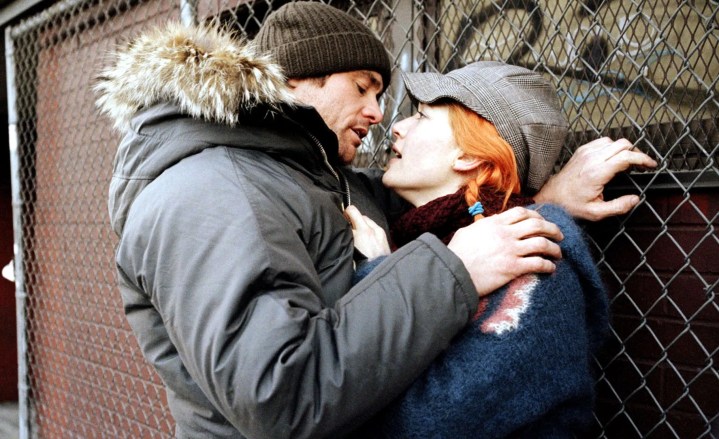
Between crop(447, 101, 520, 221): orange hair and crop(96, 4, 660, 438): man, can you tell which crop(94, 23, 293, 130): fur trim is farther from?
crop(447, 101, 520, 221): orange hair

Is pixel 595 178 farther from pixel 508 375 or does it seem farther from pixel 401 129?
pixel 508 375

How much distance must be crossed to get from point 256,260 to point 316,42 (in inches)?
39.0

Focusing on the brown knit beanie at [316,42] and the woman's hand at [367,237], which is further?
the brown knit beanie at [316,42]

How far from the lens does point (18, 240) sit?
14.4 ft

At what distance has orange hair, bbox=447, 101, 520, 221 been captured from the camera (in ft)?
5.60

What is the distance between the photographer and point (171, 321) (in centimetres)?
125

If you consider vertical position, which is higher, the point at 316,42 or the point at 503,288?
the point at 316,42

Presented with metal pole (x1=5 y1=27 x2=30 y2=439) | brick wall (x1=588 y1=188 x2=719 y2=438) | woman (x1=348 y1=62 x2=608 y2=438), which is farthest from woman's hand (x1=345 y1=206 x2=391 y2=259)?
metal pole (x1=5 y1=27 x2=30 y2=439)

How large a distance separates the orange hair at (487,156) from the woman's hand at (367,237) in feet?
0.94

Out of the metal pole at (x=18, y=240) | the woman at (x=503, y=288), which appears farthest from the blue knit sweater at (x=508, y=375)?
the metal pole at (x=18, y=240)

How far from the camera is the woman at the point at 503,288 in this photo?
1226mm

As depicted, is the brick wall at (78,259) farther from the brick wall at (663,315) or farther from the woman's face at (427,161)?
the brick wall at (663,315)

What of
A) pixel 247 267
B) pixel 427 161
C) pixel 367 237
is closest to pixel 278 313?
pixel 247 267

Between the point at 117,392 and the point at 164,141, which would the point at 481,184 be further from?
the point at 117,392
